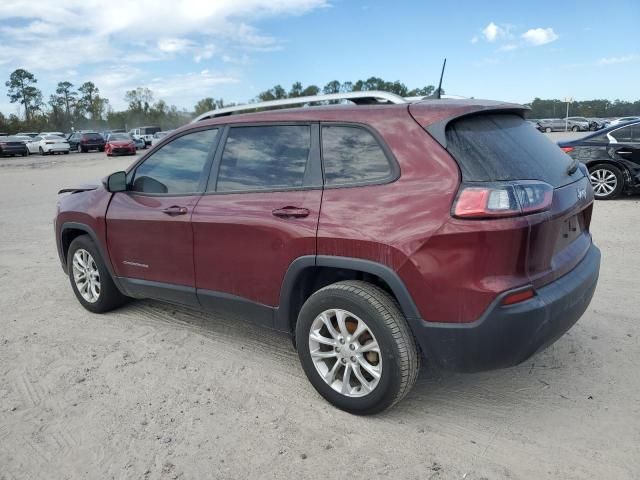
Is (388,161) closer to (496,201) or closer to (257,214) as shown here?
(496,201)

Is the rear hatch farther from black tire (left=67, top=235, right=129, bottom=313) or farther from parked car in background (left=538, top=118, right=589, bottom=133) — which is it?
parked car in background (left=538, top=118, right=589, bottom=133)

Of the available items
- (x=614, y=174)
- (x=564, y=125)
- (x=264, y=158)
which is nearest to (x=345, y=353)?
(x=264, y=158)

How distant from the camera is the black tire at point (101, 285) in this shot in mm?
4574

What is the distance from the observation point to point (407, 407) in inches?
123

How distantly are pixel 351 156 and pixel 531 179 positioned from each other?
957 millimetres

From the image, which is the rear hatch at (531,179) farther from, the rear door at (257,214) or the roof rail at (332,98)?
the rear door at (257,214)

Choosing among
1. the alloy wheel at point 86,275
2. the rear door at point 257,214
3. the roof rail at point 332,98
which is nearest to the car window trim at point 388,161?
the rear door at point 257,214

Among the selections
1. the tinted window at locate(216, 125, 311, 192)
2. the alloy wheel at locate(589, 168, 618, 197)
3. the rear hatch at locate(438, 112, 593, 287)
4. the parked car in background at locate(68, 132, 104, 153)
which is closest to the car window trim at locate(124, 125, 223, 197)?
the tinted window at locate(216, 125, 311, 192)

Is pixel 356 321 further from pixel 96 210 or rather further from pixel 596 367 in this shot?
pixel 96 210

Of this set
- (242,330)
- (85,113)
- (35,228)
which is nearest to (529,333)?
(242,330)

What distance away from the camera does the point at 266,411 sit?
122 inches

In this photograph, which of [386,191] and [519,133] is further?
[519,133]

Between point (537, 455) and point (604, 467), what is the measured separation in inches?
11.5

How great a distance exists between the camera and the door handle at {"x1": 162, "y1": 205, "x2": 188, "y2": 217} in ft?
12.2
